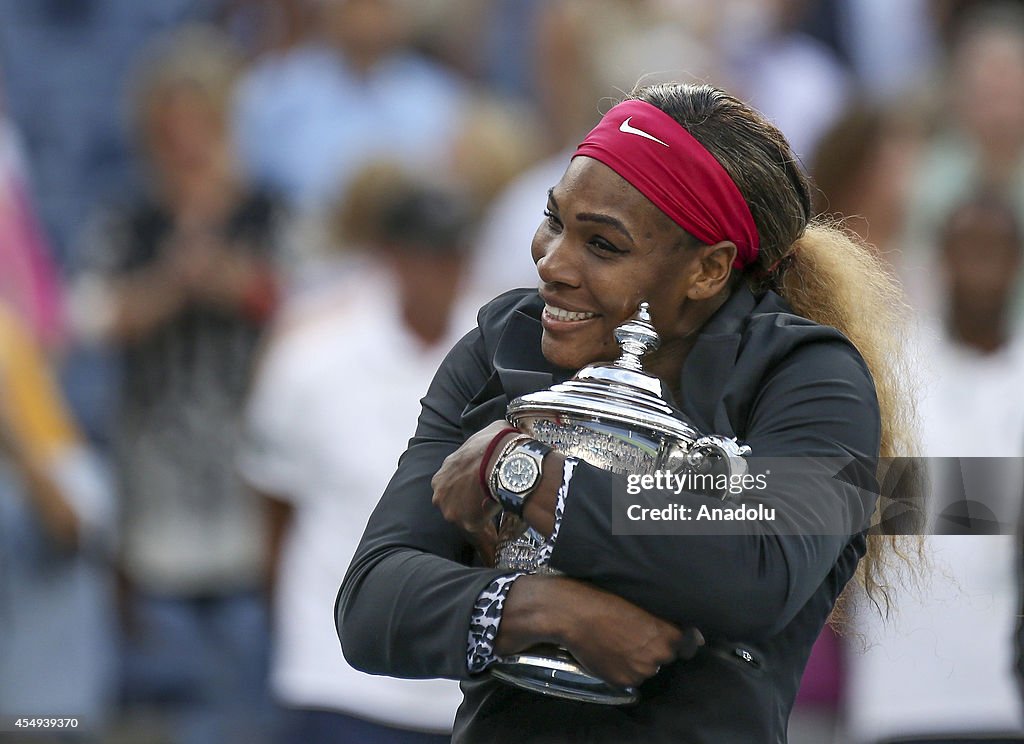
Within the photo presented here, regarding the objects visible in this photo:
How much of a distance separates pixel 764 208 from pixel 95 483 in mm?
3704

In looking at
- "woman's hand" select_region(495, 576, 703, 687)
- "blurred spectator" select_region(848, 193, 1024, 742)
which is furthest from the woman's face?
"blurred spectator" select_region(848, 193, 1024, 742)

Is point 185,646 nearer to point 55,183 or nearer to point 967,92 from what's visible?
point 55,183

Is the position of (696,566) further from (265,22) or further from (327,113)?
(265,22)

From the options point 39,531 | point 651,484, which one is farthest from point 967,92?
point 651,484

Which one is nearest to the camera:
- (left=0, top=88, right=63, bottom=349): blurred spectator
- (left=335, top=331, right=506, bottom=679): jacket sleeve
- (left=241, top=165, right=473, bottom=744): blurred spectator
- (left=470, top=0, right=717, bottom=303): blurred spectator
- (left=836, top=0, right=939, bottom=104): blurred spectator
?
(left=335, top=331, right=506, bottom=679): jacket sleeve

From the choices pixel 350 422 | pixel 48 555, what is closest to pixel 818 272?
pixel 350 422

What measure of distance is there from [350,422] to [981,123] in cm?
246

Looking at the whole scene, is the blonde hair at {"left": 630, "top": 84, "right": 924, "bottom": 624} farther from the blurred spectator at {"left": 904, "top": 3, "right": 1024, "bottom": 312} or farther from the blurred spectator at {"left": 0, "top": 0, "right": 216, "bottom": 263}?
the blurred spectator at {"left": 0, "top": 0, "right": 216, "bottom": 263}

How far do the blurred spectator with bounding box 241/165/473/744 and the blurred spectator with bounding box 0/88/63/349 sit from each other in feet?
3.10

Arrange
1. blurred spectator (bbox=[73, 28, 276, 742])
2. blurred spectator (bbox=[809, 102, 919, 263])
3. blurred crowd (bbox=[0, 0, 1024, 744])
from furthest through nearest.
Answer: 1. blurred spectator (bbox=[73, 28, 276, 742])
2. blurred spectator (bbox=[809, 102, 919, 263])
3. blurred crowd (bbox=[0, 0, 1024, 744])

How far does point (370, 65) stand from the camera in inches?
238

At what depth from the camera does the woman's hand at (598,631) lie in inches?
72.3

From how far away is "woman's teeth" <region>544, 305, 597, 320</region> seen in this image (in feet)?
6.71

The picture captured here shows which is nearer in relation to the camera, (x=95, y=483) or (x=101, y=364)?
(x=95, y=483)
